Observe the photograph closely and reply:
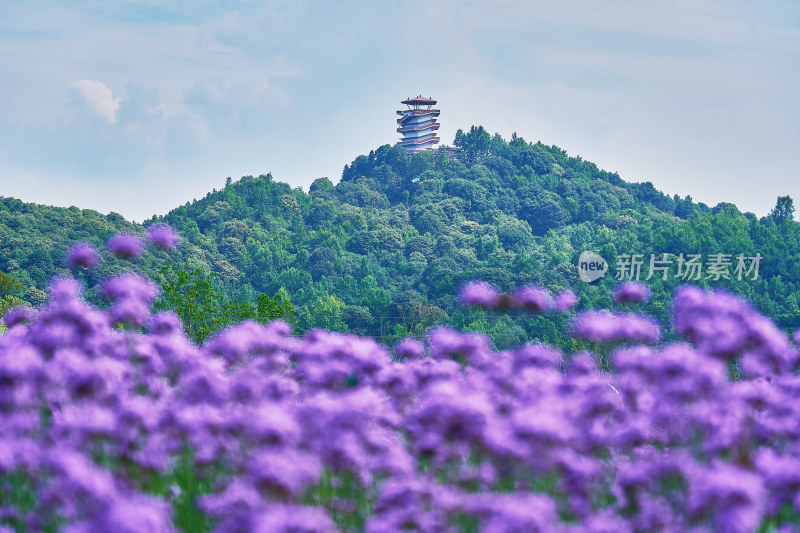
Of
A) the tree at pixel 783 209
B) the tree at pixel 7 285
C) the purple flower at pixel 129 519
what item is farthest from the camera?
the tree at pixel 783 209

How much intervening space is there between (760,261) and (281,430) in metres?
89.0

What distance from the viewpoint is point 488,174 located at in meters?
140

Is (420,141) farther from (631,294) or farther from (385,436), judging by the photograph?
(385,436)

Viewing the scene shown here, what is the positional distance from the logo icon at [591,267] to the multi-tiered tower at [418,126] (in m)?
63.2

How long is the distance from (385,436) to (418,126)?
15097 centimetres

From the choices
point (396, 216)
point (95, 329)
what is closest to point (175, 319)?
point (95, 329)

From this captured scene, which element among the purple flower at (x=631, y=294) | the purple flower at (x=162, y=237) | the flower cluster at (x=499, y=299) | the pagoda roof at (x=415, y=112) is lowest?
the flower cluster at (x=499, y=299)

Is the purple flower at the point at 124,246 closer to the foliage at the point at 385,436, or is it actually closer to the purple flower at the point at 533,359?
the foliage at the point at 385,436

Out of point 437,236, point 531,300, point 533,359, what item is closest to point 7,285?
point 437,236

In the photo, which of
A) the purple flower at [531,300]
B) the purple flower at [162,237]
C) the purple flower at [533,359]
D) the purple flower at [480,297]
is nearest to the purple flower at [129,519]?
the purple flower at [533,359]

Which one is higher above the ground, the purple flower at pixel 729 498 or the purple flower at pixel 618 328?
the purple flower at pixel 618 328

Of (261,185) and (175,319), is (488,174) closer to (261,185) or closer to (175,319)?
(261,185)

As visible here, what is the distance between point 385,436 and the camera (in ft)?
18.7

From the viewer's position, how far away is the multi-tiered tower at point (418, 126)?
500ft
